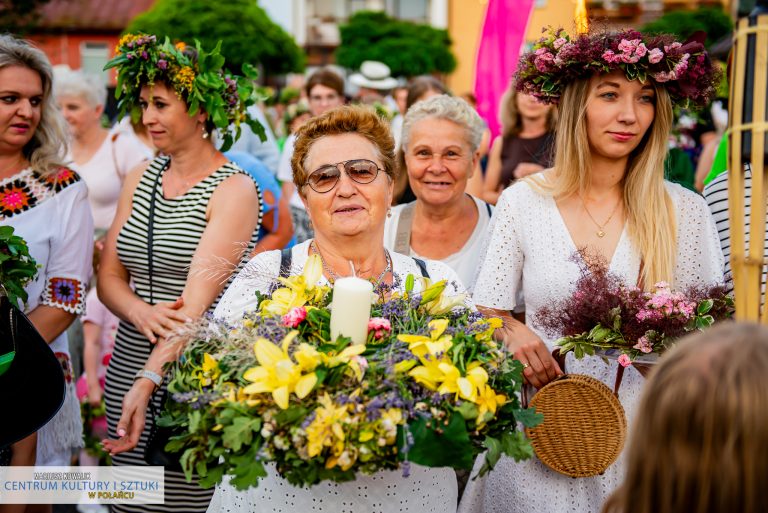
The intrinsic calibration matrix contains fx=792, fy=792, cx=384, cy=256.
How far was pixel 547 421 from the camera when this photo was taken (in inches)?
105

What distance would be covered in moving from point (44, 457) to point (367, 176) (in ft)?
6.51

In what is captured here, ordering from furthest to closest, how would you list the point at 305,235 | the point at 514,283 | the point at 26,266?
the point at 305,235
the point at 514,283
the point at 26,266

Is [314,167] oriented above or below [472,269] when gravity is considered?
above

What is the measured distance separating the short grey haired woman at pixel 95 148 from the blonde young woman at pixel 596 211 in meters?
3.44

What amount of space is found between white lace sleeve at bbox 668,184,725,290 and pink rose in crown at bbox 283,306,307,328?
1549 mm

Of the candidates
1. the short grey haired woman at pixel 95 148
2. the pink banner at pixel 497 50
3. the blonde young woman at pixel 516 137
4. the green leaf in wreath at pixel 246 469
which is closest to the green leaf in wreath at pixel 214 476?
the green leaf in wreath at pixel 246 469

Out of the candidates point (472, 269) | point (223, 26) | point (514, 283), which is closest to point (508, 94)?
point (472, 269)

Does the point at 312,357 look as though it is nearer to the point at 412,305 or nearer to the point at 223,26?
the point at 412,305

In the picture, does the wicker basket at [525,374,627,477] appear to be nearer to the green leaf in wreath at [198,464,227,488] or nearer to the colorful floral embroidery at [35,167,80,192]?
the green leaf in wreath at [198,464,227,488]

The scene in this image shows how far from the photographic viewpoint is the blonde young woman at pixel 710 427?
1.34 m

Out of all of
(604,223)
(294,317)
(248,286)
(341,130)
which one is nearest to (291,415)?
(294,317)

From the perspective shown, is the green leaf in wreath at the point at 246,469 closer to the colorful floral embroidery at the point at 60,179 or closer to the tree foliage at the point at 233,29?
the colorful floral embroidery at the point at 60,179

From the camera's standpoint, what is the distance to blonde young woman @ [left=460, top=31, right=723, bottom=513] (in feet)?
9.62

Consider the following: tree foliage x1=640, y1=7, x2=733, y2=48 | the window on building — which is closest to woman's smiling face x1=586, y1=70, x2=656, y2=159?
tree foliage x1=640, y1=7, x2=733, y2=48
